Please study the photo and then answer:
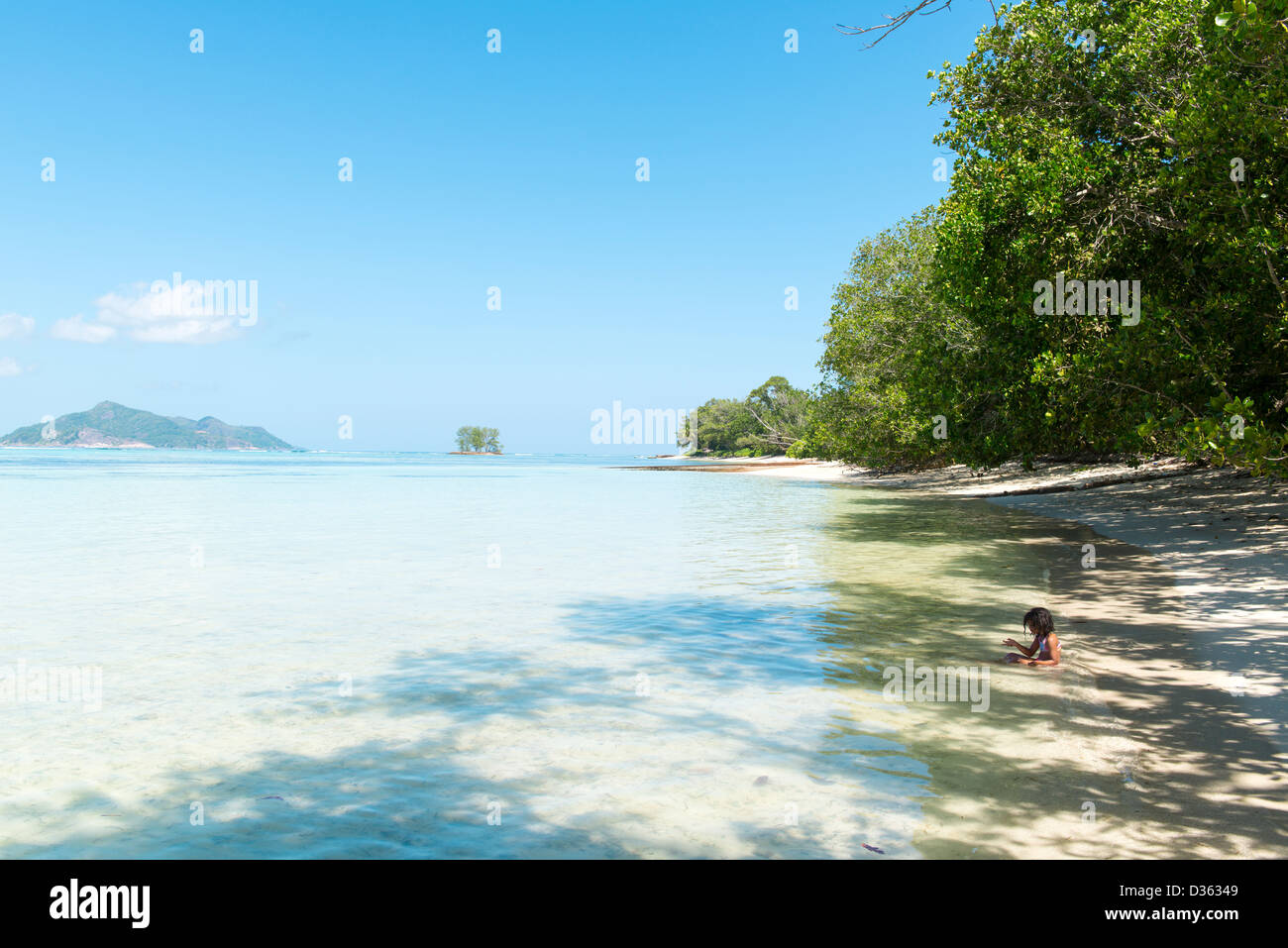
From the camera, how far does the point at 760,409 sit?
454ft

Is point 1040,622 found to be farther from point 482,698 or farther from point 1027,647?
point 482,698

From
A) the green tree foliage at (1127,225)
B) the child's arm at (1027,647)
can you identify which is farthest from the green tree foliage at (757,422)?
the child's arm at (1027,647)

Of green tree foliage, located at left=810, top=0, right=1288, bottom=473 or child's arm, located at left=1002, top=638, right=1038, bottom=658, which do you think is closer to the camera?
child's arm, located at left=1002, top=638, right=1038, bottom=658

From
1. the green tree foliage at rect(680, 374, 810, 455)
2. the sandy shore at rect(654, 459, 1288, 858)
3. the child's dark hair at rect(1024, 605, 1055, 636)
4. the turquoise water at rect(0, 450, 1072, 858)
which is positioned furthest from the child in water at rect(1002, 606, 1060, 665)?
the green tree foliage at rect(680, 374, 810, 455)

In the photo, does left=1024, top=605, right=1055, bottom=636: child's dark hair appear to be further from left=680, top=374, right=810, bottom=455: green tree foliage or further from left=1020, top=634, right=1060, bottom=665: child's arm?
left=680, top=374, right=810, bottom=455: green tree foliage

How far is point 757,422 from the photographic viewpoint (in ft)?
465

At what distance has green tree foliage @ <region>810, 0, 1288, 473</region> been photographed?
43.6 feet

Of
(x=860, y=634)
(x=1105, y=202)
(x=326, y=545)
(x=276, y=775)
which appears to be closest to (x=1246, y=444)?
(x=860, y=634)

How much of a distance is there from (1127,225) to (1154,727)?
15.3m

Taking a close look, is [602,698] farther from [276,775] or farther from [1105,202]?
[1105,202]

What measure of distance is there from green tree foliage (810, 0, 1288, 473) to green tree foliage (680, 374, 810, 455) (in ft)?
285

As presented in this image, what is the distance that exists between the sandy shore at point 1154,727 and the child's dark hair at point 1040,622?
452 mm

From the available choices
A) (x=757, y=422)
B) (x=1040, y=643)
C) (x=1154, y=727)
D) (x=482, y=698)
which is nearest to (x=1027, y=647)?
(x=1040, y=643)
